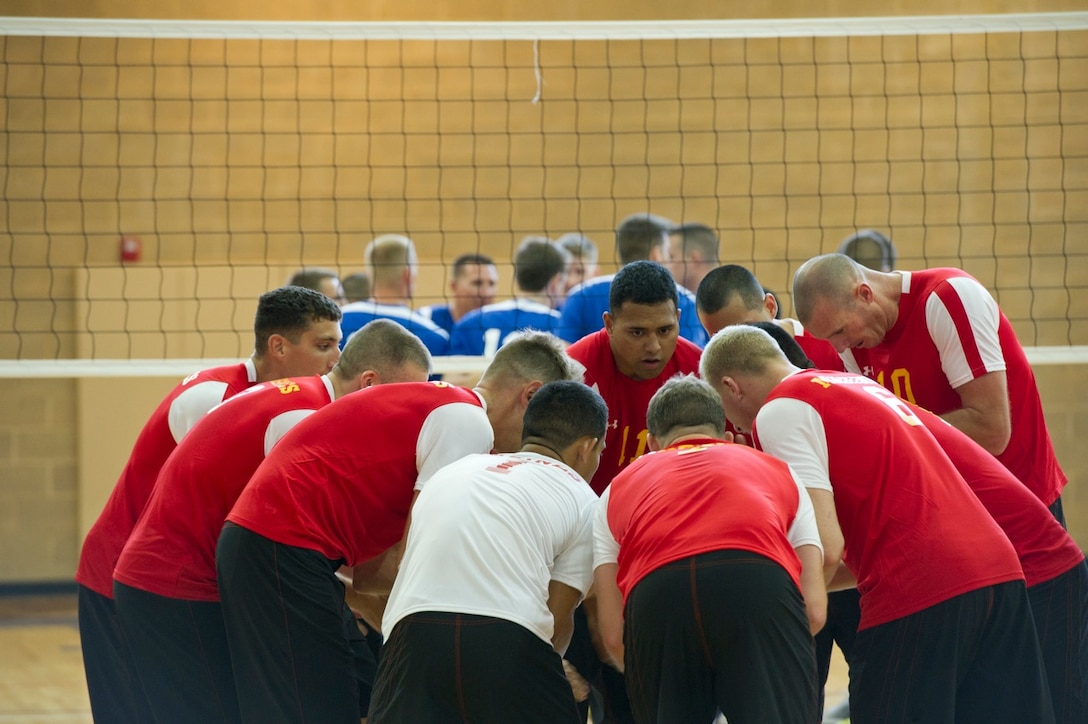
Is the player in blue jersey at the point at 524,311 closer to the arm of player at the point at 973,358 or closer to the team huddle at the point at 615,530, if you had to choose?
the team huddle at the point at 615,530

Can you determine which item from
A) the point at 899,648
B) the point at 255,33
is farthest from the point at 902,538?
the point at 255,33

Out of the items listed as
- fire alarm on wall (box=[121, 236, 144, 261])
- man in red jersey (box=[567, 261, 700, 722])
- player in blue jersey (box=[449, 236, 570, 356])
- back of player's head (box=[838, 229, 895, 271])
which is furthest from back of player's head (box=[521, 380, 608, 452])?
fire alarm on wall (box=[121, 236, 144, 261])

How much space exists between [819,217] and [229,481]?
7.11m

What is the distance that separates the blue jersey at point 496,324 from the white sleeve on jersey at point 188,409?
2.64 metres

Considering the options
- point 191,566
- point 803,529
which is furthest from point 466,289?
point 803,529

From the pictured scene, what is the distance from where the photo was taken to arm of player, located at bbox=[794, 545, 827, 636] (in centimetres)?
334

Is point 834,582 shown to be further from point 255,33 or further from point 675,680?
point 255,33

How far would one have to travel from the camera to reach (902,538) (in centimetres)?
350

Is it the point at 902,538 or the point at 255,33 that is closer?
the point at 902,538

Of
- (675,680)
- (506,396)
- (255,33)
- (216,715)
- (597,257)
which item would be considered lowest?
(216,715)

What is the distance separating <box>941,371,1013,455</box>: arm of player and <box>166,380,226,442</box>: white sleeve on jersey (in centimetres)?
282

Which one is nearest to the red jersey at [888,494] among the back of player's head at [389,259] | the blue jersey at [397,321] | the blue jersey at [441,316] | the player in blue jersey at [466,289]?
the blue jersey at [397,321]

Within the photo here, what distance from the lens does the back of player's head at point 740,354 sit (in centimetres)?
385

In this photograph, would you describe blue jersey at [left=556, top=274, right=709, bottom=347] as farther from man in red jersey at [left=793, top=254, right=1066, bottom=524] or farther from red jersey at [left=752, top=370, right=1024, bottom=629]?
red jersey at [left=752, top=370, right=1024, bottom=629]
